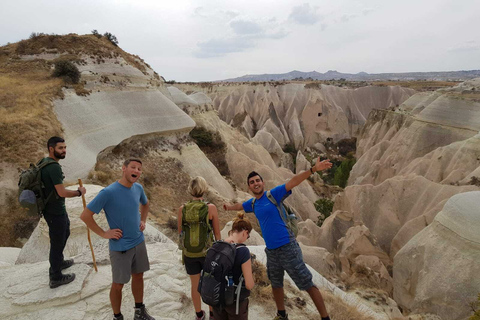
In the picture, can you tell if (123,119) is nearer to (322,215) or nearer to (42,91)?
(42,91)

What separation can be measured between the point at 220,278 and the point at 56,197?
236 cm

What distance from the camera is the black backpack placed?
2.68m

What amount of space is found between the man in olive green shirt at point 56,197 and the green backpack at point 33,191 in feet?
0.12

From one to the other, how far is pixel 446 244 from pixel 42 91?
1645 cm

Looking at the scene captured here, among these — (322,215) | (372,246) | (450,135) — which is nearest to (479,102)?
(450,135)

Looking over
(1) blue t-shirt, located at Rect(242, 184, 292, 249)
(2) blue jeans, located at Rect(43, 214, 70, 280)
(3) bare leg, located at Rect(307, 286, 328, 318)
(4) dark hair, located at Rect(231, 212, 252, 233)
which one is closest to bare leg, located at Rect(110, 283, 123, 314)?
(2) blue jeans, located at Rect(43, 214, 70, 280)

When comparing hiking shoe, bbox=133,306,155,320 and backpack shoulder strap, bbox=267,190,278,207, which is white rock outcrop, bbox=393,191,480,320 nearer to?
backpack shoulder strap, bbox=267,190,278,207

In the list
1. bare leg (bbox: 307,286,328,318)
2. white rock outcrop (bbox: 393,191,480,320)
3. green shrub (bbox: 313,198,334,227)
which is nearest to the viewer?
bare leg (bbox: 307,286,328,318)

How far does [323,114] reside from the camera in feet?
169

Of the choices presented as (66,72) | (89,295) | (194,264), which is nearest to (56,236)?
(89,295)

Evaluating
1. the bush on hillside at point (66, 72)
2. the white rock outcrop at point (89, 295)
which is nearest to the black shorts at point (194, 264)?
the white rock outcrop at point (89, 295)

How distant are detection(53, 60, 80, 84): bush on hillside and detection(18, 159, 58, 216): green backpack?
13446 millimetres

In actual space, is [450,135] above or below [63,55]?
below

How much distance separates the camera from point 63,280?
13.5 feet
